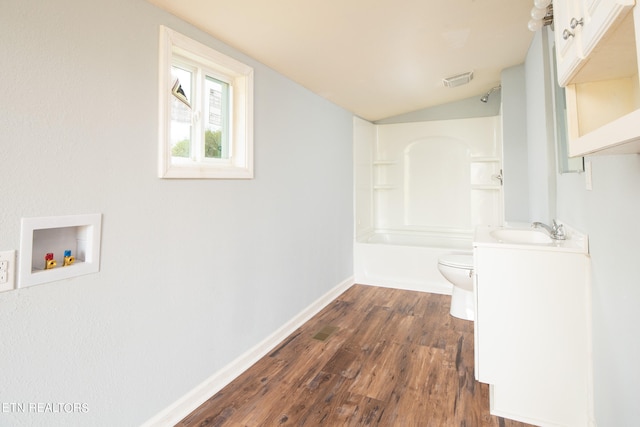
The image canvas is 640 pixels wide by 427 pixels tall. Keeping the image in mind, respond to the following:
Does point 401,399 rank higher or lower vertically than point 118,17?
lower

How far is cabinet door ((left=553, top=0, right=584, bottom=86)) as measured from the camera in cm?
86

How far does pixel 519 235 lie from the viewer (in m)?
2.17

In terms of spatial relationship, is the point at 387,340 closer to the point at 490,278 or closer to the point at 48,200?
the point at 490,278

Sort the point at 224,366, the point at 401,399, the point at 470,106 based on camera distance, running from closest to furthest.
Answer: the point at 401,399
the point at 224,366
the point at 470,106

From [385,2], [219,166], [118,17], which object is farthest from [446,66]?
[118,17]

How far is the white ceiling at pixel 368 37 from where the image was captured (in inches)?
68.0

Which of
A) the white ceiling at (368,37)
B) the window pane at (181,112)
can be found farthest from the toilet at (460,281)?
the window pane at (181,112)

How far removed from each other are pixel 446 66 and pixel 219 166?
2.20m

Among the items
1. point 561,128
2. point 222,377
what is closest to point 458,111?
point 561,128

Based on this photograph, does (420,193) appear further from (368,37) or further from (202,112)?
(202,112)

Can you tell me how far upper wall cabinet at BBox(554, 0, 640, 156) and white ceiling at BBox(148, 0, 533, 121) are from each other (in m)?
1.03

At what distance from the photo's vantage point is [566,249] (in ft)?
→ 5.24

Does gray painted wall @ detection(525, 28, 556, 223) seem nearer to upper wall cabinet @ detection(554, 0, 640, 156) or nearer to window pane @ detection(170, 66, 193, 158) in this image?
upper wall cabinet @ detection(554, 0, 640, 156)

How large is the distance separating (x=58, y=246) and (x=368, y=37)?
6.63 feet
